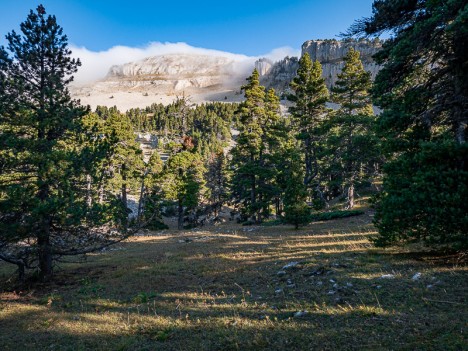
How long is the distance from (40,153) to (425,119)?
13998 millimetres

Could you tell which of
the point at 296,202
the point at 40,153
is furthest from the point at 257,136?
the point at 40,153

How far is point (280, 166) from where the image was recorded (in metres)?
36.4

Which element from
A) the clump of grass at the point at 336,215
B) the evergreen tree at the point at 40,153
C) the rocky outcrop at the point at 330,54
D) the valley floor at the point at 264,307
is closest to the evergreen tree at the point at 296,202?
the clump of grass at the point at 336,215

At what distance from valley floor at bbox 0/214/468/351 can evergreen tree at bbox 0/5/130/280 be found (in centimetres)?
246

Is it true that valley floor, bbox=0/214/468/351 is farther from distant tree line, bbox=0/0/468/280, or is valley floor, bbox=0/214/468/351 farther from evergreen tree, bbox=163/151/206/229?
evergreen tree, bbox=163/151/206/229

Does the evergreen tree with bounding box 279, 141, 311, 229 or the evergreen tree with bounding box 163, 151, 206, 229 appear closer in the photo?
the evergreen tree with bounding box 279, 141, 311, 229

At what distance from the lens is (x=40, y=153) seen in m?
11.9

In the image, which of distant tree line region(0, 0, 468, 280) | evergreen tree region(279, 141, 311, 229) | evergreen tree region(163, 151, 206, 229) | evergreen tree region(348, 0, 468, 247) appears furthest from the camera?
evergreen tree region(163, 151, 206, 229)

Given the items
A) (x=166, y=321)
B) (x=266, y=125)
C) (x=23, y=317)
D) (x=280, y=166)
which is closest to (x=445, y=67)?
(x=166, y=321)

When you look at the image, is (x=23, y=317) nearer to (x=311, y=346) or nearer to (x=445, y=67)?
(x=311, y=346)

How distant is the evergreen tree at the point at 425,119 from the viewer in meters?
→ 7.08

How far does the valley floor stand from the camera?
16.9 feet

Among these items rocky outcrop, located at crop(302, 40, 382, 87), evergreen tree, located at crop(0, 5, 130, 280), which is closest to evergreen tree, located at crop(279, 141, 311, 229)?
evergreen tree, located at crop(0, 5, 130, 280)

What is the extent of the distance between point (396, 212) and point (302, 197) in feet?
50.7
